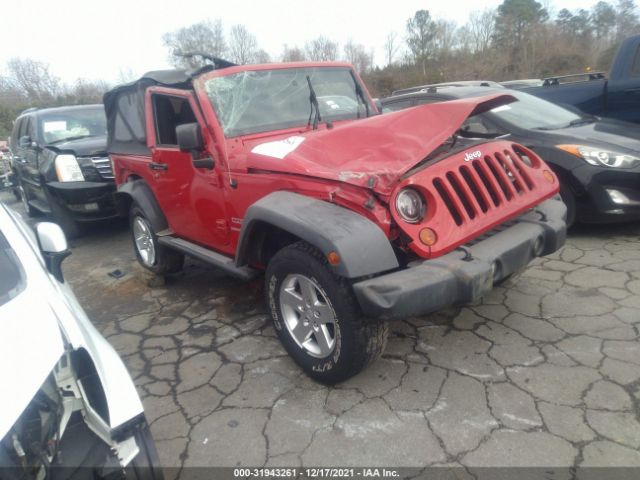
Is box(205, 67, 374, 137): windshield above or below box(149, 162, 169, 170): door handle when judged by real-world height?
above

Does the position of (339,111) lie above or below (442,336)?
above

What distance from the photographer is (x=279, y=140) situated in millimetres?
3207

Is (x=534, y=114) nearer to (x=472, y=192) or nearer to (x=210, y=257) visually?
(x=472, y=192)

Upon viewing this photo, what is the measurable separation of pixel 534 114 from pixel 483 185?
2.82m

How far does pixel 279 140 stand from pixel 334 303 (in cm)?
141

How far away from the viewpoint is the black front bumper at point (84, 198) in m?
5.82

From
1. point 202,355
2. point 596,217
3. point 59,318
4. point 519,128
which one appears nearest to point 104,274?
point 202,355

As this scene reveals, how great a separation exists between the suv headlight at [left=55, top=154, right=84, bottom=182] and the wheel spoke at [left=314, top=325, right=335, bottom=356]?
4.80m

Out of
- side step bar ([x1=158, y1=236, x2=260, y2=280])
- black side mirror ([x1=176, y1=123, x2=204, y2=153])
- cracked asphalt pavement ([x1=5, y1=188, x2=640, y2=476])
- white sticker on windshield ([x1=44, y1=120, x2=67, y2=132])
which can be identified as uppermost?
black side mirror ([x1=176, y1=123, x2=204, y2=153])

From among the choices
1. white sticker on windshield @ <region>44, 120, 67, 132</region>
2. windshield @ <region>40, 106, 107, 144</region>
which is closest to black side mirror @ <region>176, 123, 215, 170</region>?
windshield @ <region>40, 106, 107, 144</region>

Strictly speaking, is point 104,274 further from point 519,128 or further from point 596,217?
point 596,217

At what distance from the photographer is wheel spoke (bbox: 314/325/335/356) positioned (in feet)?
8.51

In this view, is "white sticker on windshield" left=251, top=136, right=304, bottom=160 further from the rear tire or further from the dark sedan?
the rear tire

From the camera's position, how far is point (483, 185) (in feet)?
8.57
